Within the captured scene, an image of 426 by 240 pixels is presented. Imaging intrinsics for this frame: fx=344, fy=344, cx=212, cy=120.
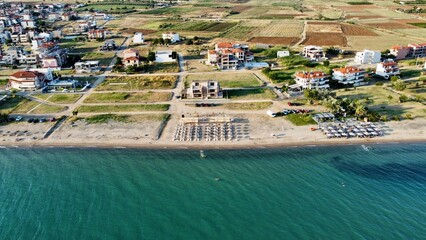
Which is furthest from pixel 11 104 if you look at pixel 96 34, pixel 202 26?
pixel 202 26

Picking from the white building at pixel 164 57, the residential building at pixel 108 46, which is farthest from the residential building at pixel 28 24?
the white building at pixel 164 57

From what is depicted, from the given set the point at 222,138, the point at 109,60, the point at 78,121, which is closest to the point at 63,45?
the point at 109,60

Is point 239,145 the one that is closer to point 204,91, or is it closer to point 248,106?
point 248,106

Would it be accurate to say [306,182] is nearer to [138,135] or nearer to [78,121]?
[138,135]

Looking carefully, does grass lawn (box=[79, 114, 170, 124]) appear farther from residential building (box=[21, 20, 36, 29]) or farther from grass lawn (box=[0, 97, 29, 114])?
residential building (box=[21, 20, 36, 29])

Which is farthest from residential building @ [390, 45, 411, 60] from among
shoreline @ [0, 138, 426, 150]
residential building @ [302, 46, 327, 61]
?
shoreline @ [0, 138, 426, 150]

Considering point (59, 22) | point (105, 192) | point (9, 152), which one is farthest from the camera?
point (59, 22)
